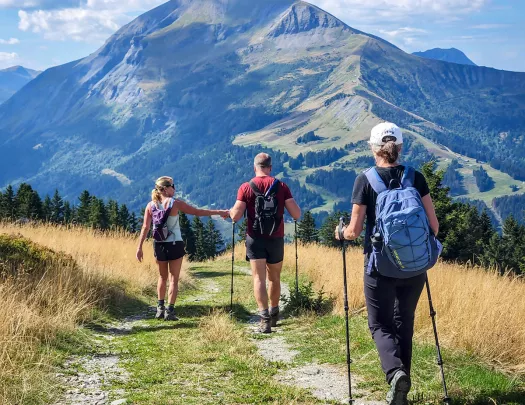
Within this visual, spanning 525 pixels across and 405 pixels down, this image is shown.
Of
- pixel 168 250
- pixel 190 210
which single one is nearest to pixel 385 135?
pixel 190 210

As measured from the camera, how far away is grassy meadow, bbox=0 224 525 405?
5559 millimetres

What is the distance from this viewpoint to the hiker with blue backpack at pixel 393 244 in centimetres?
479

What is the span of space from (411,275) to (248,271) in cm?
1473

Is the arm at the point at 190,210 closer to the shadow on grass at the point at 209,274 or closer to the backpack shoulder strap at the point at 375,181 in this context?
the backpack shoulder strap at the point at 375,181

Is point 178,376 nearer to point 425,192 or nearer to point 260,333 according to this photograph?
point 260,333

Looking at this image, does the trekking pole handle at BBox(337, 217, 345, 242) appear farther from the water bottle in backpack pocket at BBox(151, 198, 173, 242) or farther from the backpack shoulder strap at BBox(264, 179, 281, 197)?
the water bottle in backpack pocket at BBox(151, 198, 173, 242)

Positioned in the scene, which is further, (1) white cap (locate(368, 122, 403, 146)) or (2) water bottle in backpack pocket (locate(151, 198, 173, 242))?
(2) water bottle in backpack pocket (locate(151, 198, 173, 242))

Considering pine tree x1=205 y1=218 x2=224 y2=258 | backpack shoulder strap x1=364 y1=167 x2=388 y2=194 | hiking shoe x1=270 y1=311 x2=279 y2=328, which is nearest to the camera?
backpack shoulder strap x1=364 y1=167 x2=388 y2=194

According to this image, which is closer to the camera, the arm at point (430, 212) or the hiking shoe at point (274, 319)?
the arm at point (430, 212)

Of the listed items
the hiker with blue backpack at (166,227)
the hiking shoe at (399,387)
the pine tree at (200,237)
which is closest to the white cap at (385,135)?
the hiking shoe at (399,387)

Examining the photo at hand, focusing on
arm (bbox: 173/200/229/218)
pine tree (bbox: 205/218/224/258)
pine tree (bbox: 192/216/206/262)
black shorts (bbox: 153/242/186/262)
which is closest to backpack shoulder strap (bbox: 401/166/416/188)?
arm (bbox: 173/200/229/218)

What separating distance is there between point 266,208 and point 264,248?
28.1 inches

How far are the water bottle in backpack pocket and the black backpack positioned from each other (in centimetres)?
184

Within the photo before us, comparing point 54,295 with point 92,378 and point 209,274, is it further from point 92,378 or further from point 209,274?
point 209,274
